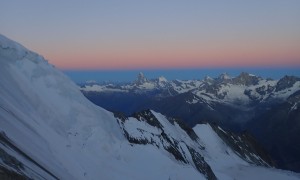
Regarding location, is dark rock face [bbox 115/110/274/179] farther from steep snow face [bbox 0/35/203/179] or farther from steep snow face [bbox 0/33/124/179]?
steep snow face [bbox 0/33/124/179]

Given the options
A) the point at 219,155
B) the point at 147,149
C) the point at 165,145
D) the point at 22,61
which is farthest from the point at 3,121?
the point at 219,155

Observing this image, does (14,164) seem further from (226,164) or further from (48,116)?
(226,164)

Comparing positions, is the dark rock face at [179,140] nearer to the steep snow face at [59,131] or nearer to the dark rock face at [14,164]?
the steep snow face at [59,131]

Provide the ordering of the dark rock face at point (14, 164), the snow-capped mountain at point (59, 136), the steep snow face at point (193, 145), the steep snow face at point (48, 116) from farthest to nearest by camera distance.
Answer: the steep snow face at point (193, 145), the steep snow face at point (48, 116), the snow-capped mountain at point (59, 136), the dark rock face at point (14, 164)

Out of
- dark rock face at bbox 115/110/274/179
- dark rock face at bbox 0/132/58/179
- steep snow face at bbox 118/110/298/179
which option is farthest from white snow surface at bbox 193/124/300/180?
dark rock face at bbox 0/132/58/179

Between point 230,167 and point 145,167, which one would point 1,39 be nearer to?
point 145,167

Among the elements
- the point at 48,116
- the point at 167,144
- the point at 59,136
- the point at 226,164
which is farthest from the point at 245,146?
the point at 59,136

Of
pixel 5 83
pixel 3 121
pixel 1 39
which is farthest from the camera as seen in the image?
pixel 1 39

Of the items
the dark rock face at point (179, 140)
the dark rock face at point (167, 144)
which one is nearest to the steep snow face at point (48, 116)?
the dark rock face at point (167, 144)

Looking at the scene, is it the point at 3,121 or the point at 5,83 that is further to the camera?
the point at 5,83
